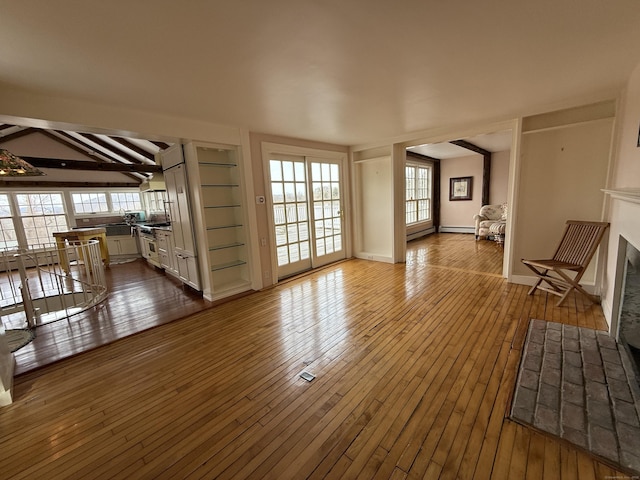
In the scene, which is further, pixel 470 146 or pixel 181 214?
pixel 470 146

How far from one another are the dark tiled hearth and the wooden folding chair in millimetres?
756

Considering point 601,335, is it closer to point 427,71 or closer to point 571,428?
point 571,428

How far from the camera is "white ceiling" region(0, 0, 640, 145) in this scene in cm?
136

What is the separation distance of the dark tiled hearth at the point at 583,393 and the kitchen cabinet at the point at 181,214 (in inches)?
148

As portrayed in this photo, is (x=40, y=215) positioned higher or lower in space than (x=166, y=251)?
higher

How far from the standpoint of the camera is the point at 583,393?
1.66 m

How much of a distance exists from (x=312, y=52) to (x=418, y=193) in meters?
6.62

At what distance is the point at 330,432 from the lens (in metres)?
1.50

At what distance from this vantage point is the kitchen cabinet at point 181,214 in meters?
3.54

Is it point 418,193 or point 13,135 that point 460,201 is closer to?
point 418,193

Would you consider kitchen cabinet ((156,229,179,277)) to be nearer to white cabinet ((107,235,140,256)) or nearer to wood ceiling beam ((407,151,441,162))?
white cabinet ((107,235,140,256))

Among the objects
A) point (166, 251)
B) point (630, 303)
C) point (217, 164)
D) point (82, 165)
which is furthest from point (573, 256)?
point (82, 165)

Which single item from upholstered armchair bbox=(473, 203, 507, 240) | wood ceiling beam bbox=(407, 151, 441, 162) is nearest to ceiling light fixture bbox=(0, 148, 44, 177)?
wood ceiling beam bbox=(407, 151, 441, 162)

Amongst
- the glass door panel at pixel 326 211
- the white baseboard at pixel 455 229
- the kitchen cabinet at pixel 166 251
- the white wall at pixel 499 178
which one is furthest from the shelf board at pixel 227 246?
the white wall at pixel 499 178
